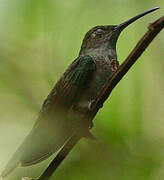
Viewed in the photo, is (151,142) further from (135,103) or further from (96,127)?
(96,127)

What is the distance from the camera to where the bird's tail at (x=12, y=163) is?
6.47ft

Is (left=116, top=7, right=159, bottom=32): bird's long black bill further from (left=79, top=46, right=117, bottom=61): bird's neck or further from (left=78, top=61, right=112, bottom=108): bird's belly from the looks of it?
(left=78, top=61, right=112, bottom=108): bird's belly

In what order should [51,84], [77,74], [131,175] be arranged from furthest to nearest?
[77,74] < [51,84] < [131,175]

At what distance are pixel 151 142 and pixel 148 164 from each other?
→ 0.34ft

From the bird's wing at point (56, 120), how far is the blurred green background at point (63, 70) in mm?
106

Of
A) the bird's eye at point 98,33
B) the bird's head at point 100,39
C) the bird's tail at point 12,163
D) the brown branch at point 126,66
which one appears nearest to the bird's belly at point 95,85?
the bird's head at point 100,39

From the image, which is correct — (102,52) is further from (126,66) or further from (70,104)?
(126,66)

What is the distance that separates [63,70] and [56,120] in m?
0.40

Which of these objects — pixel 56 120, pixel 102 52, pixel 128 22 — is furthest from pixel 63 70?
pixel 102 52

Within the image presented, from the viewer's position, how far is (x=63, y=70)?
291 cm

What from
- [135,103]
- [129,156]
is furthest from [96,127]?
[129,156]

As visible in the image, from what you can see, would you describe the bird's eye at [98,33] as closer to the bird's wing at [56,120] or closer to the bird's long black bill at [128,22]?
the bird's long black bill at [128,22]

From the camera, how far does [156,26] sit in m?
1.28

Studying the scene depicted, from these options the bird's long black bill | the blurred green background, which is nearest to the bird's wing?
the blurred green background
